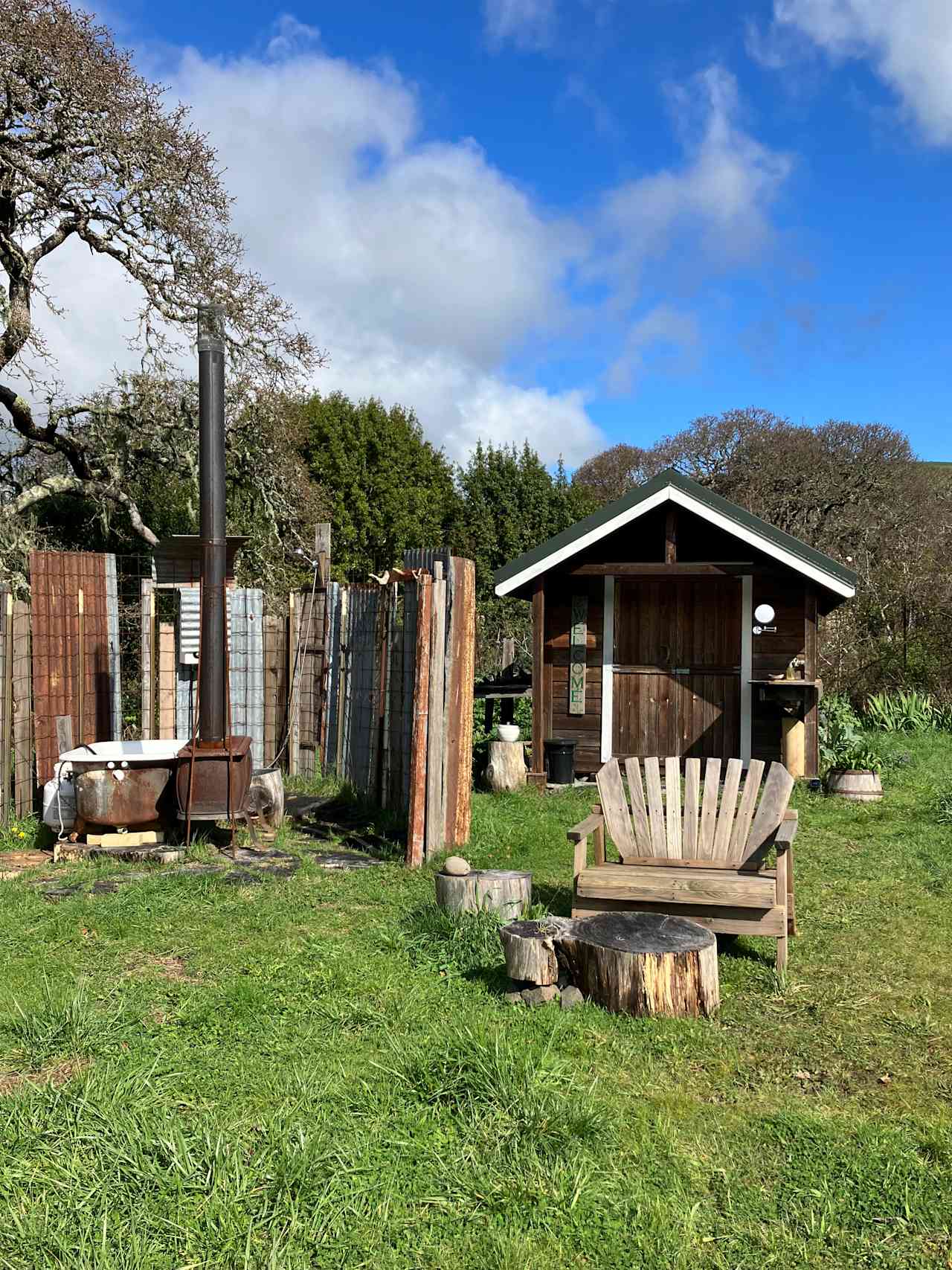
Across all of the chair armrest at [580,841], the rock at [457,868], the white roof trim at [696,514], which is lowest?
the rock at [457,868]

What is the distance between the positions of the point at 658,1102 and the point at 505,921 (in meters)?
1.75

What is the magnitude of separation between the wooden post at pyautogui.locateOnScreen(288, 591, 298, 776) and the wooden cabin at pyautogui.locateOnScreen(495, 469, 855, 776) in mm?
2262

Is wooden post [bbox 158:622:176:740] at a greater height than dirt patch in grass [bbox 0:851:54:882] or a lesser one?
greater

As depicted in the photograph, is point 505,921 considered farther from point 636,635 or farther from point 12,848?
point 636,635

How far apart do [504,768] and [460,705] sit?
3.31m

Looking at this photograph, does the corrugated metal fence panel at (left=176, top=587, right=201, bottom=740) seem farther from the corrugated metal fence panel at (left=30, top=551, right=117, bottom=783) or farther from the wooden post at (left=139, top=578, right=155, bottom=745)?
the corrugated metal fence panel at (left=30, top=551, right=117, bottom=783)

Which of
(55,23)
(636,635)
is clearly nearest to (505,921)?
(636,635)

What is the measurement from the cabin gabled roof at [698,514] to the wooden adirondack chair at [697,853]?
15.8 feet

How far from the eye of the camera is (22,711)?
8.05m

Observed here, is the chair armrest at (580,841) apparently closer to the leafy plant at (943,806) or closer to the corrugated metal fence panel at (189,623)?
the leafy plant at (943,806)

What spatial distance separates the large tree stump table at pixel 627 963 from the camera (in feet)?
14.5

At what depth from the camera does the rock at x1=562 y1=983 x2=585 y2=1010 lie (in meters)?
4.50

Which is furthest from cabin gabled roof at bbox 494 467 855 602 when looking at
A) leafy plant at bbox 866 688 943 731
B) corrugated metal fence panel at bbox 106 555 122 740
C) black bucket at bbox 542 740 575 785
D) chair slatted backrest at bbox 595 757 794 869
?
leafy plant at bbox 866 688 943 731

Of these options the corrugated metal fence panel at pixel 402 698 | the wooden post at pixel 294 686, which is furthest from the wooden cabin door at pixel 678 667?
the corrugated metal fence panel at pixel 402 698
